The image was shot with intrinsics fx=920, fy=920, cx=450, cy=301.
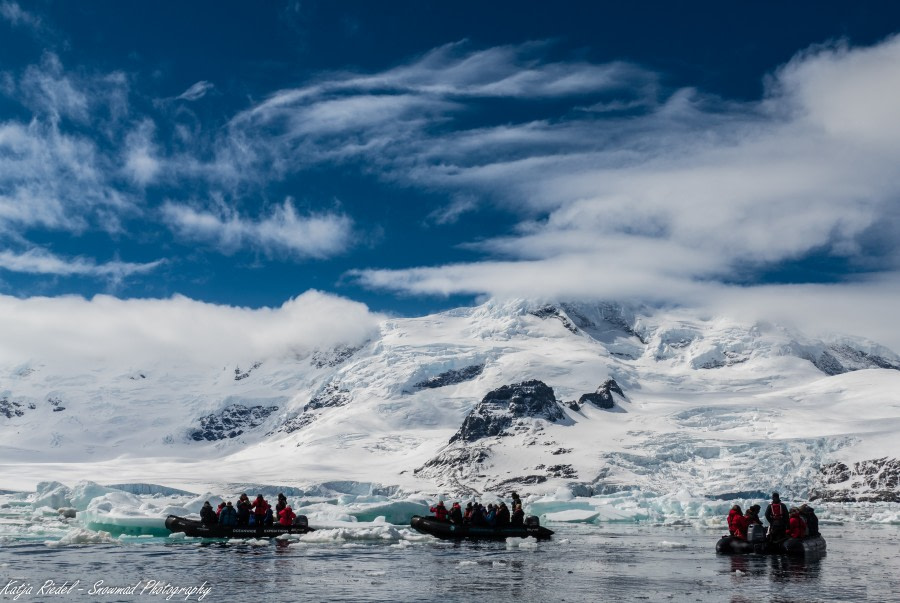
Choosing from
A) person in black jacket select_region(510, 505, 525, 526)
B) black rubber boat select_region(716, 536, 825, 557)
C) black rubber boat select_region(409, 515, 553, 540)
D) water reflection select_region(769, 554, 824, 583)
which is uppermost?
person in black jacket select_region(510, 505, 525, 526)

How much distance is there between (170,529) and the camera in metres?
51.2

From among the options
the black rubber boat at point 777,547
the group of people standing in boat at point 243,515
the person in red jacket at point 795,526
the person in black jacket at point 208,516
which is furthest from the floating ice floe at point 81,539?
the person in red jacket at point 795,526

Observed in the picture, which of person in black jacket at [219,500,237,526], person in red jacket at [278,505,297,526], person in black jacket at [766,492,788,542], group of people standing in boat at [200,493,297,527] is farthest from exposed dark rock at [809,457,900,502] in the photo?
person in black jacket at [219,500,237,526]

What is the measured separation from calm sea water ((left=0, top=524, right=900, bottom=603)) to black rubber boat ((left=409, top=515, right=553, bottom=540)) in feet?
10.6

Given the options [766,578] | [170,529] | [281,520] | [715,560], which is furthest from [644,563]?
[170,529]

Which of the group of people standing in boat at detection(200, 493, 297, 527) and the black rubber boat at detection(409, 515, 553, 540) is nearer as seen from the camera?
the group of people standing in boat at detection(200, 493, 297, 527)

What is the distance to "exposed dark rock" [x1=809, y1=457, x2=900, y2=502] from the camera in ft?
607

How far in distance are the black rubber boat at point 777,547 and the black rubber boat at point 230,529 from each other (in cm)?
2250

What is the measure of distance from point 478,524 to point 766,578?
24287 millimetres

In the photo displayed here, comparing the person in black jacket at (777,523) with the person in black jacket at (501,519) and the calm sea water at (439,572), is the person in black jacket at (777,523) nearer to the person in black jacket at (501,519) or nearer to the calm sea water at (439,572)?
the calm sea water at (439,572)

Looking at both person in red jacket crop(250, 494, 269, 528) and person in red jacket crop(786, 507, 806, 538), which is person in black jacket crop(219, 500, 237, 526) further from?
person in red jacket crop(786, 507, 806, 538)

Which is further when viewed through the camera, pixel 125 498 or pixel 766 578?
pixel 125 498

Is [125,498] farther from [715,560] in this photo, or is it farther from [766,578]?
[766,578]

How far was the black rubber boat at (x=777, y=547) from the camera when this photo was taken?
129ft
